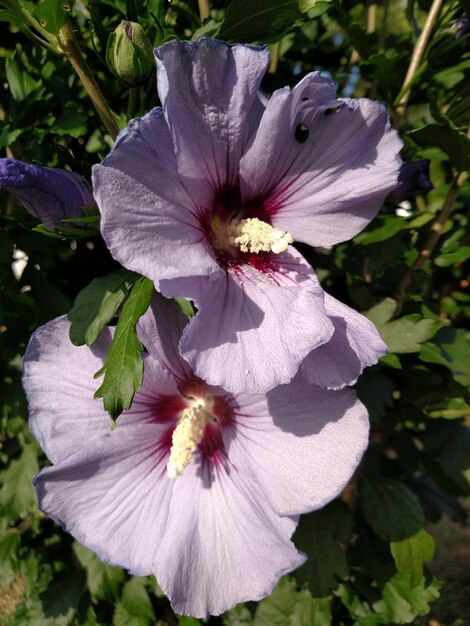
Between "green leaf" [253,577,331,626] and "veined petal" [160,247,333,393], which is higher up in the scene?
"veined petal" [160,247,333,393]

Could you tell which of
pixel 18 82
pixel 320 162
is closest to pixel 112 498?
pixel 320 162

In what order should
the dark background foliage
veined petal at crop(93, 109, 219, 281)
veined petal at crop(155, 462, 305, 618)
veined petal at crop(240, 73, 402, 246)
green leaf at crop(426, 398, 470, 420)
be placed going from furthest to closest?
green leaf at crop(426, 398, 470, 420), the dark background foliage, veined petal at crop(155, 462, 305, 618), veined petal at crop(240, 73, 402, 246), veined petal at crop(93, 109, 219, 281)

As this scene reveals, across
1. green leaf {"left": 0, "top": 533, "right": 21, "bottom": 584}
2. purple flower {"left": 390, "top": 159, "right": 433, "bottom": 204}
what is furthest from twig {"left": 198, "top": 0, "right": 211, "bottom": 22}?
green leaf {"left": 0, "top": 533, "right": 21, "bottom": 584}

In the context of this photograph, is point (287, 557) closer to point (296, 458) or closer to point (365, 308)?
point (296, 458)

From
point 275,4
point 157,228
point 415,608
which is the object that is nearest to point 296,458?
point 157,228

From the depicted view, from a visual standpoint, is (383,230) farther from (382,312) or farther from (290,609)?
(290,609)

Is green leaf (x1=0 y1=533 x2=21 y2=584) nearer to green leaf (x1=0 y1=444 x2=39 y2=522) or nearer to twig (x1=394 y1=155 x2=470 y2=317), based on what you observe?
green leaf (x1=0 y1=444 x2=39 y2=522)
